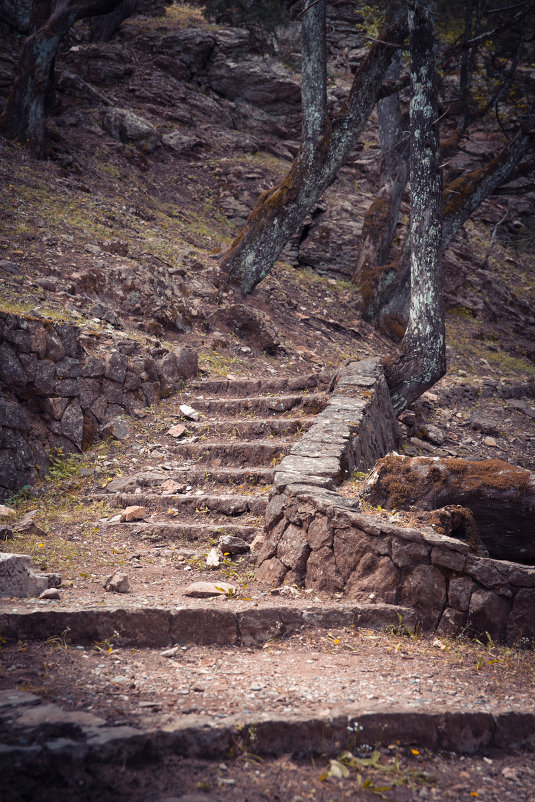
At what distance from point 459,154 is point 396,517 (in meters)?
16.8

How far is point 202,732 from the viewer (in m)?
2.18

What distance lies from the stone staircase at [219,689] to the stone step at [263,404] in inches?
91.1

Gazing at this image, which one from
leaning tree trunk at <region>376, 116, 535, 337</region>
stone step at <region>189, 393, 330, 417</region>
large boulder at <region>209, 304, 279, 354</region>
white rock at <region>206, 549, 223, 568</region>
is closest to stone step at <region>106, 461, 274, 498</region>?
white rock at <region>206, 549, 223, 568</region>

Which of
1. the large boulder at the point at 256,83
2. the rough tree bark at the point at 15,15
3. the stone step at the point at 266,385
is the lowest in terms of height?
the stone step at the point at 266,385

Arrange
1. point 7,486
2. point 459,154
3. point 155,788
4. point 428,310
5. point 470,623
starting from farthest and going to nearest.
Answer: point 459,154 → point 428,310 → point 7,486 → point 470,623 → point 155,788

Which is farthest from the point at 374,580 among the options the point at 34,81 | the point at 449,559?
the point at 34,81

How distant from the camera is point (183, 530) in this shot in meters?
4.53

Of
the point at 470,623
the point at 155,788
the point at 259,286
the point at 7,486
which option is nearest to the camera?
the point at 155,788

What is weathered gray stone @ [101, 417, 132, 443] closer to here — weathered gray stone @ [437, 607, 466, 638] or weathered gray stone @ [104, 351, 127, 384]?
weathered gray stone @ [104, 351, 127, 384]


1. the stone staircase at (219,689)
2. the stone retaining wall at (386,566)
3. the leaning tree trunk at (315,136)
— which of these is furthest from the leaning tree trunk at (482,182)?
the stone staircase at (219,689)

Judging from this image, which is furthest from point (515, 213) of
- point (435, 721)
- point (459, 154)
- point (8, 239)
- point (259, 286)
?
point (435, 721)

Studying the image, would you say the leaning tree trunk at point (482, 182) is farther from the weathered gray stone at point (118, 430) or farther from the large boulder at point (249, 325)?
the weathered gray stone at point (118, 430)

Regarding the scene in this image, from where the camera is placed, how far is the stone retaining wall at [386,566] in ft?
10.8

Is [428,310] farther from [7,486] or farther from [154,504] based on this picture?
[7,486]
